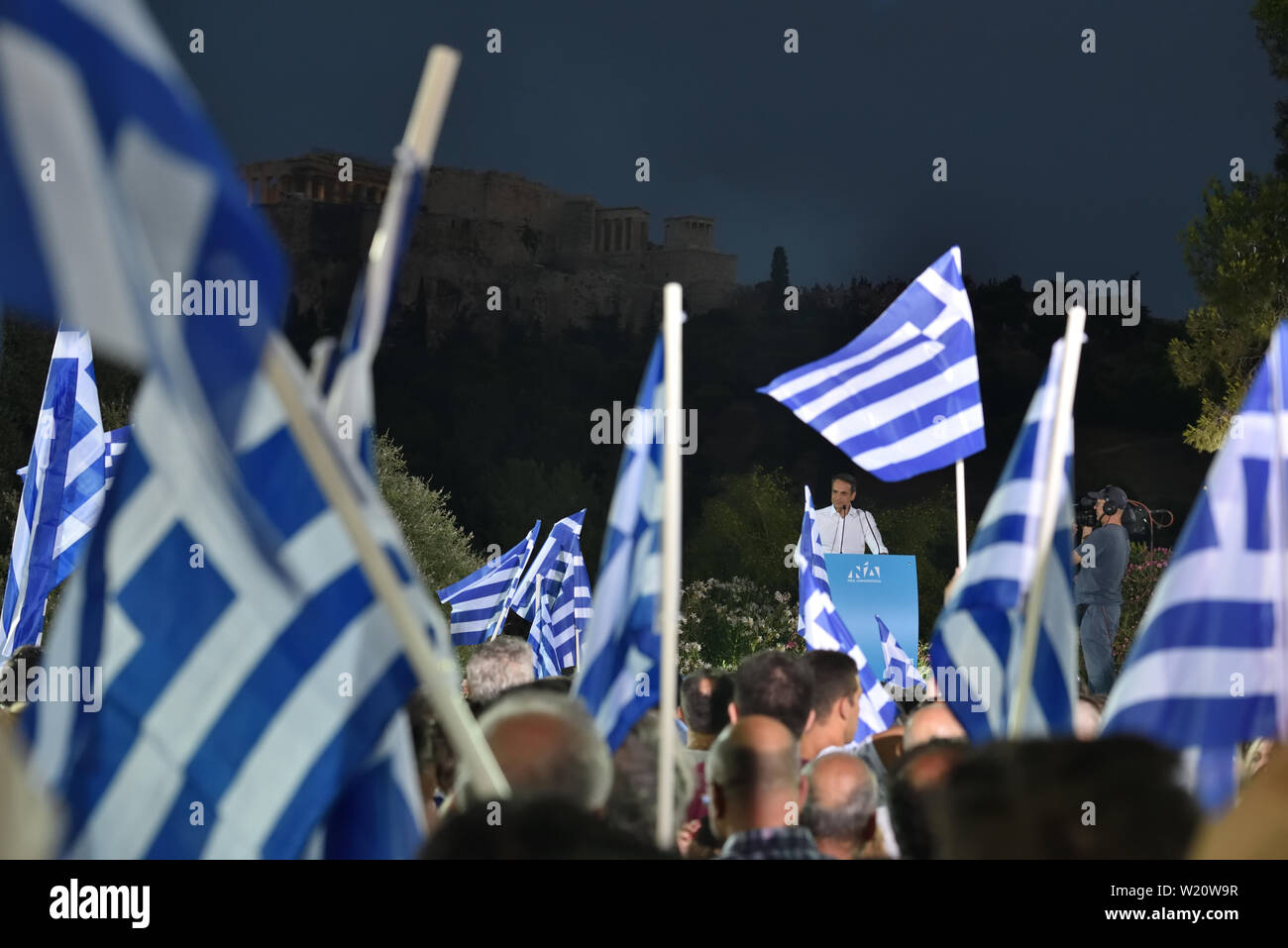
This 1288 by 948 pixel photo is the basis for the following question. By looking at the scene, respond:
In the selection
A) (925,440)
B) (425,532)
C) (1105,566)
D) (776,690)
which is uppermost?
(425,532)

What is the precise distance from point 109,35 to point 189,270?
1.09ft

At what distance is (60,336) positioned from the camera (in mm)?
8031

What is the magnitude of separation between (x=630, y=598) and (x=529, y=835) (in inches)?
65.3

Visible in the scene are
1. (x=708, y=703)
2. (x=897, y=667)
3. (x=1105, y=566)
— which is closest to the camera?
(x=708, y=703)

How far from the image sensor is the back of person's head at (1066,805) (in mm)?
2098

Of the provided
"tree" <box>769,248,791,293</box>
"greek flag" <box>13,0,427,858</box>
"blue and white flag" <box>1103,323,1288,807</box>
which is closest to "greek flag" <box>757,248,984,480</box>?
"blue and white flag" <box>1103,323,1288,807</box>

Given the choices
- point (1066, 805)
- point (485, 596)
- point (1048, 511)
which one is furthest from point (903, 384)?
point (485, 596)

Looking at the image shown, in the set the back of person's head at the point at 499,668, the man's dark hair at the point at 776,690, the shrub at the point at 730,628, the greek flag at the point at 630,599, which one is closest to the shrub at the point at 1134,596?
the shrub at the point at 730,628

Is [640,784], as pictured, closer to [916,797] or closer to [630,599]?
[630,599]

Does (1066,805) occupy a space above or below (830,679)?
below

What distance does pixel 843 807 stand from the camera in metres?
3.49

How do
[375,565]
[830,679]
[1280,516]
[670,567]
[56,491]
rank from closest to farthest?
[375,565], [670,567], [1280,516], [830,679], [56,491]

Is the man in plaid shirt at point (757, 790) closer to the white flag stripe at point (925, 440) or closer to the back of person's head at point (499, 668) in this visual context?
the back of person's head at point (499, 668)
